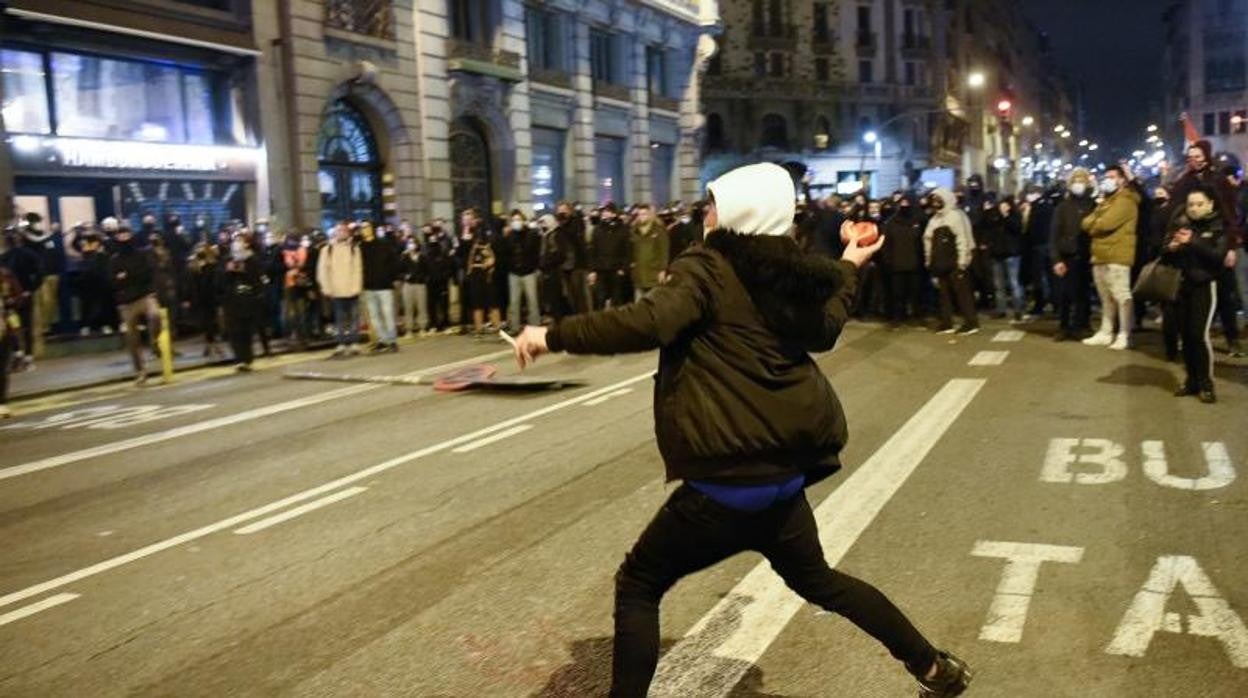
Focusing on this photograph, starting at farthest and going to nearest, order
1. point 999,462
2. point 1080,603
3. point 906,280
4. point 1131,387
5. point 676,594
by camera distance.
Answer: point 906,280 → point 1131,387 → point 999,462 → point 676,594 → point 1080,603

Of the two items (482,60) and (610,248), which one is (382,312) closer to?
(610,248)

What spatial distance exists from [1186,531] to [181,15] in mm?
19464

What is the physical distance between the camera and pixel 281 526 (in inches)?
254

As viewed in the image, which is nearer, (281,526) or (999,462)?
(281,526)

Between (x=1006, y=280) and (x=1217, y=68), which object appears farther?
(x=1217, y=68)

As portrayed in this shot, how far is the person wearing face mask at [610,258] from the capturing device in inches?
714

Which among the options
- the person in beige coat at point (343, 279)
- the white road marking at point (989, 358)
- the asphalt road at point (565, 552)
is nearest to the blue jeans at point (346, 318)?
the person in beige coat at point (343, 279)

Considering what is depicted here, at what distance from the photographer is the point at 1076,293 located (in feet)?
45.4

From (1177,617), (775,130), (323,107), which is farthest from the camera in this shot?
(775,130)

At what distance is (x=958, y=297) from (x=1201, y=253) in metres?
6.25

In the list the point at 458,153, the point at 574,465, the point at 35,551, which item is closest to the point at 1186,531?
the point at 574,465

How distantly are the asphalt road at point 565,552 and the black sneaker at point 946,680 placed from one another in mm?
353

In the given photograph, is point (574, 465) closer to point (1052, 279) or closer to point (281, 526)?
point (281, 526)

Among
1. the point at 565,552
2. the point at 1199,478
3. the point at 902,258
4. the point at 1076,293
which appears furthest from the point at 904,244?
the point at 565,552
